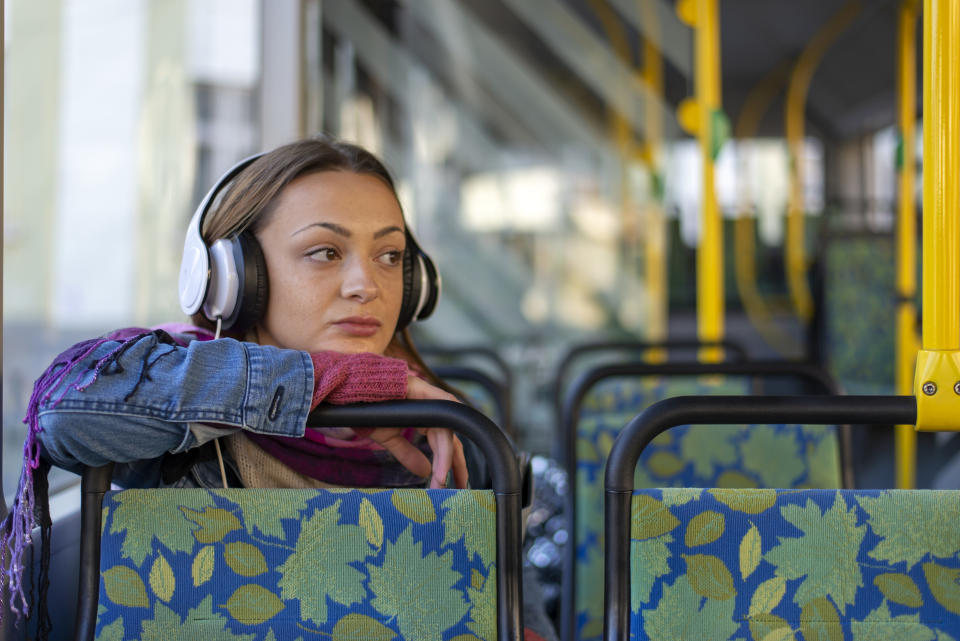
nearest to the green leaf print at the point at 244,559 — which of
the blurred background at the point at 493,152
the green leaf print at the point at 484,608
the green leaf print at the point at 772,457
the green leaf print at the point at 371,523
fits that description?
the green leaf print at the point at 371,523

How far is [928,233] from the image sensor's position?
94 cm

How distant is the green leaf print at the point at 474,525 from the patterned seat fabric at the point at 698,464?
0.79 meters

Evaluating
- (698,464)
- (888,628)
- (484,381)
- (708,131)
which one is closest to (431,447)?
(888,628)

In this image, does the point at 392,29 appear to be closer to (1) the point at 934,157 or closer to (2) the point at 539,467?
(2) the point at 539,467

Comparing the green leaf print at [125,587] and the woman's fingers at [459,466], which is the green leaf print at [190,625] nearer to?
the green leaf print at [125,587]

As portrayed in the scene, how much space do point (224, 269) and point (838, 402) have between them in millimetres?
709

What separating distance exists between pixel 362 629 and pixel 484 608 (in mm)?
123

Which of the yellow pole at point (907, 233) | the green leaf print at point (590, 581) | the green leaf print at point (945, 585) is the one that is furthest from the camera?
the yellow pole at point (907, 233)

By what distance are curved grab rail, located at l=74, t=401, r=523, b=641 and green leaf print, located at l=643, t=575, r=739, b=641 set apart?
0.14 metres

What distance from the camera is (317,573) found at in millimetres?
888

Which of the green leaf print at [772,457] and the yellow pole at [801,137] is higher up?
the yellow pole at [801,137]

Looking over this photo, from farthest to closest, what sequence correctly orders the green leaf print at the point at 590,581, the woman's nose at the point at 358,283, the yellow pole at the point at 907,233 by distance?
the yellow pole at the point at 907,233
the green leaf print at the point at 590,581
the woman's nose at the point at 358,283

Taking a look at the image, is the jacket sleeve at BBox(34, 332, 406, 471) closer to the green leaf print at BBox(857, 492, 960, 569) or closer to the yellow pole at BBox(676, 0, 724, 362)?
the green leaf print at BBox(857, 492, 960, 569)

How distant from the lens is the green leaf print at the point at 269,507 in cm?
89
